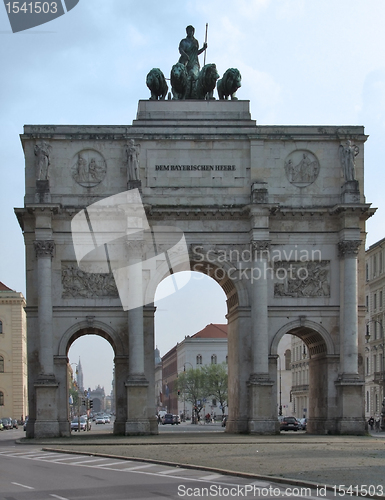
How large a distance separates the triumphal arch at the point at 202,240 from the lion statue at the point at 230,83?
262cm

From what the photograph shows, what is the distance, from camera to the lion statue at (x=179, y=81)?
48375mm

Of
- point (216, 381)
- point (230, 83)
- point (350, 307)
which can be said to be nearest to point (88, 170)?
point (230, 83)

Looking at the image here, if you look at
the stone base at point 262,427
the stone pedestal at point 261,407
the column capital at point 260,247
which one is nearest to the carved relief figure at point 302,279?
the column capital at point 260,247

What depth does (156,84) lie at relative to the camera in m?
48.1

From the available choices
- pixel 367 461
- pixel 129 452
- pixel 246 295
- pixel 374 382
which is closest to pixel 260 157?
pixel 246 295

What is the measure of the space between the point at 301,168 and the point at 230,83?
19.5 feet

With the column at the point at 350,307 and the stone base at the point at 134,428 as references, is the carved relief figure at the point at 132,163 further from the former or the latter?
the stone base at the point at 134,428

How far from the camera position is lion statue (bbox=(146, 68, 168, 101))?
48.0m

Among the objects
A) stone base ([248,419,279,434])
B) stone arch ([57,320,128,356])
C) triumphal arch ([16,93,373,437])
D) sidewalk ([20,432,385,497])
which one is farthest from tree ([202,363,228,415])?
sidewalk ([20,432,385,497])

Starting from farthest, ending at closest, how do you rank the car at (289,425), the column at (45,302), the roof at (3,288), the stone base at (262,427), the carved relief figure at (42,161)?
1. the roof at (3,288)
2. the car at (289,425)
3. the carved relief figure at (42,161)
4. the column at (45,302)
5. the stone base at (262,427)

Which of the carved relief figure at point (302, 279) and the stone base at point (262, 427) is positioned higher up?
the carved relief figure at point (302, 279)

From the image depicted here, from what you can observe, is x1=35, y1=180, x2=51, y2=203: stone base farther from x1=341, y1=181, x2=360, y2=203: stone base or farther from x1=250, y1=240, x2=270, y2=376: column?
x1=341, y1=181, x2=360, y2=203: stone base

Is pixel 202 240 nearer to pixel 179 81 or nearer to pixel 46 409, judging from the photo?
pixel 179 81

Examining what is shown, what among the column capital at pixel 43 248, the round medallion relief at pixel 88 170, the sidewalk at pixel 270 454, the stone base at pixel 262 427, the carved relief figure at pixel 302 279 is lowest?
the stone base at pixel 262 427
